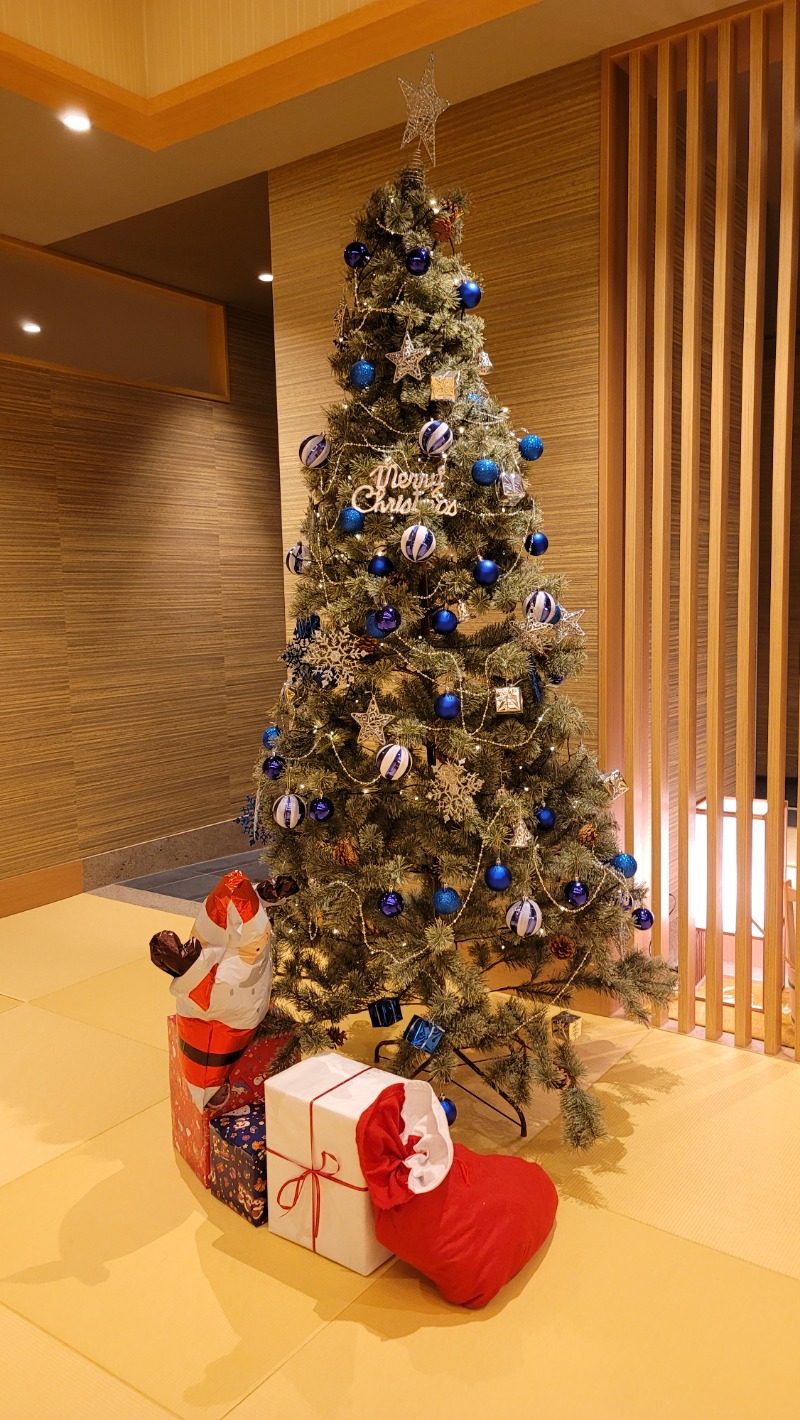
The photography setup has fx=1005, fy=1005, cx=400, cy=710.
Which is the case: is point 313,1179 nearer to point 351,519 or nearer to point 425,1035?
point 425,1035

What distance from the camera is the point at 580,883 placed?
94.8 inches

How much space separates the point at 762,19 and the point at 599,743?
2004 mm

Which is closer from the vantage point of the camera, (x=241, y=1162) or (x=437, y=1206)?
(x=437, y=1206)

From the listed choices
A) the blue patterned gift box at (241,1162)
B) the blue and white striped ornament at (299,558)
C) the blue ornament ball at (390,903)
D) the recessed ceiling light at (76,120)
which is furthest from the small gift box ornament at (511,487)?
the recessed ceiling light at (76,120)

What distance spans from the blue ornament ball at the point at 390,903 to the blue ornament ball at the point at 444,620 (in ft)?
2.07

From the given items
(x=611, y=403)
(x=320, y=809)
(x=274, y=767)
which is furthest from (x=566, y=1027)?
(x=611, y=403)

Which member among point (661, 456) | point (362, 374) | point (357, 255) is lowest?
point (661, 456)

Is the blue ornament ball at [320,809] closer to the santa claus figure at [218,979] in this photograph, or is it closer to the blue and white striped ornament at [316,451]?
the santa claus figure at [218,979]

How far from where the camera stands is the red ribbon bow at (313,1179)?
1.98 meters

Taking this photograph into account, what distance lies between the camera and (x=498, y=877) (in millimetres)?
2297

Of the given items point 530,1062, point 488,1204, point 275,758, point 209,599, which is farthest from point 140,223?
point 488,1204

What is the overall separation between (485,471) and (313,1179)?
158 cm

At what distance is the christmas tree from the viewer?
7.70ft

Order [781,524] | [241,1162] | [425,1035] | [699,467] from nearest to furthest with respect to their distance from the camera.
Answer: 1. [241,1162]
2. [425,1035]
3. [781,524]
4. [699,467]
